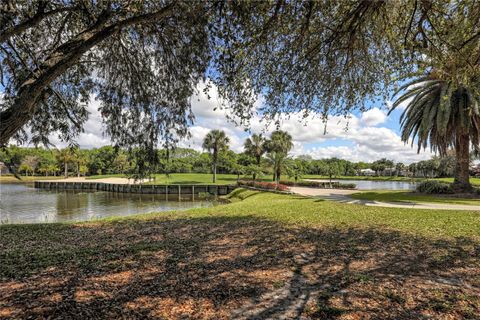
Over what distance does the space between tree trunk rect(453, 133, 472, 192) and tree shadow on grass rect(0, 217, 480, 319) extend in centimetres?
1506

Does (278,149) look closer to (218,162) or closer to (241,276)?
(218,162)

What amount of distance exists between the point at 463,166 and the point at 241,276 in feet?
68.7

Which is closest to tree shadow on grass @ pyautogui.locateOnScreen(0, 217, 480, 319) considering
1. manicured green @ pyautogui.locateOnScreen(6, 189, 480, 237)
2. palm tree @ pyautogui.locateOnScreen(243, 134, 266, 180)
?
manicured green @ pyautogui.locateOnScreen(6, 189, 480, 237)

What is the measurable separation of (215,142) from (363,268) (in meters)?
46.7

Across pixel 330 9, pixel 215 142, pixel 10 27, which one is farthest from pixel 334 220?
pixel 215 142

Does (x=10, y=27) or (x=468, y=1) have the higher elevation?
(x=468, y=1)

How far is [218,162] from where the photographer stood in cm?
6359

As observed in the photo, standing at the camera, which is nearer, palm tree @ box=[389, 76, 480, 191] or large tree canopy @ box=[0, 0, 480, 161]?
large tree canopy @ box=[0, 0, 480, 161]

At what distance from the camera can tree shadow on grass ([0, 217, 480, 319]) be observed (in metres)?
3.75

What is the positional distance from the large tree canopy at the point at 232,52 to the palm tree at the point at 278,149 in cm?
2951

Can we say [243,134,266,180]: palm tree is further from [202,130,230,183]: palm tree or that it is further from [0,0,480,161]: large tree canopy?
[0,0,480,161]: large tree canopy

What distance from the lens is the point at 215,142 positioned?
5141cm

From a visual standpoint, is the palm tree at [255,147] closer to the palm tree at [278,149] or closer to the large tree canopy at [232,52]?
the palm tree at [278,149]

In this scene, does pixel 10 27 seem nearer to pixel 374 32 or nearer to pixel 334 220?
pixel 374 32
